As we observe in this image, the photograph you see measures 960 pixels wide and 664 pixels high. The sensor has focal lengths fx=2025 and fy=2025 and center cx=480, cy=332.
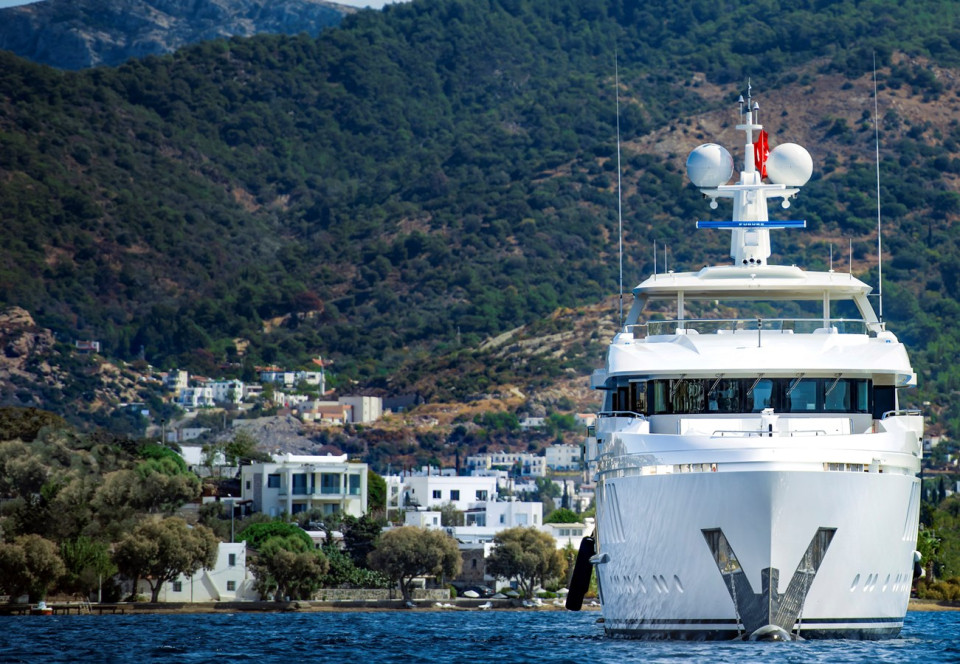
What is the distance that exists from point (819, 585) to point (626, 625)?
597 cm

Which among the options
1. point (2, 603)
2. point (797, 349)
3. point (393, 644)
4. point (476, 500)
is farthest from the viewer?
point (476, 500)

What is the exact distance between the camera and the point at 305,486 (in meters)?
130

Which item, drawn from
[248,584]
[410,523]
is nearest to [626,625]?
[248,584]

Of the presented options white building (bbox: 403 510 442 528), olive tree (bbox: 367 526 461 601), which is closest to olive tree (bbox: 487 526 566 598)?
olive tree (bbox: 367 526 461 601)

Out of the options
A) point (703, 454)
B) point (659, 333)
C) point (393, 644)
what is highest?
point (659, 333)

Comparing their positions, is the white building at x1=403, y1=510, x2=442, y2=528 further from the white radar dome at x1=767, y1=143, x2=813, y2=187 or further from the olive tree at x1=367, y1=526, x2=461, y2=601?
Answer: the white radar dome at x1=767, y1=143, x2=813, y2=187

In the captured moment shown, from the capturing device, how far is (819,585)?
147 feet

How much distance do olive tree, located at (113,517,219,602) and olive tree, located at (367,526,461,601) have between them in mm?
18072

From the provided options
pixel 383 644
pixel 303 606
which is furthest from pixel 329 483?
pixel 383 644

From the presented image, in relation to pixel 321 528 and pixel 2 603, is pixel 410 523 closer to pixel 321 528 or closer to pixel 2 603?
pixel 321 528

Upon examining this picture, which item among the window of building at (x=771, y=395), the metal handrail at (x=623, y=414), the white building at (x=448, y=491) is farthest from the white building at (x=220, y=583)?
the white building at (x=448, y=491)

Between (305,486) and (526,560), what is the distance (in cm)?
1768

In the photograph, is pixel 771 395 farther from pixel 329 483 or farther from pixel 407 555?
pixel 329 483

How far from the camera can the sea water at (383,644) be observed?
44.2 metres
